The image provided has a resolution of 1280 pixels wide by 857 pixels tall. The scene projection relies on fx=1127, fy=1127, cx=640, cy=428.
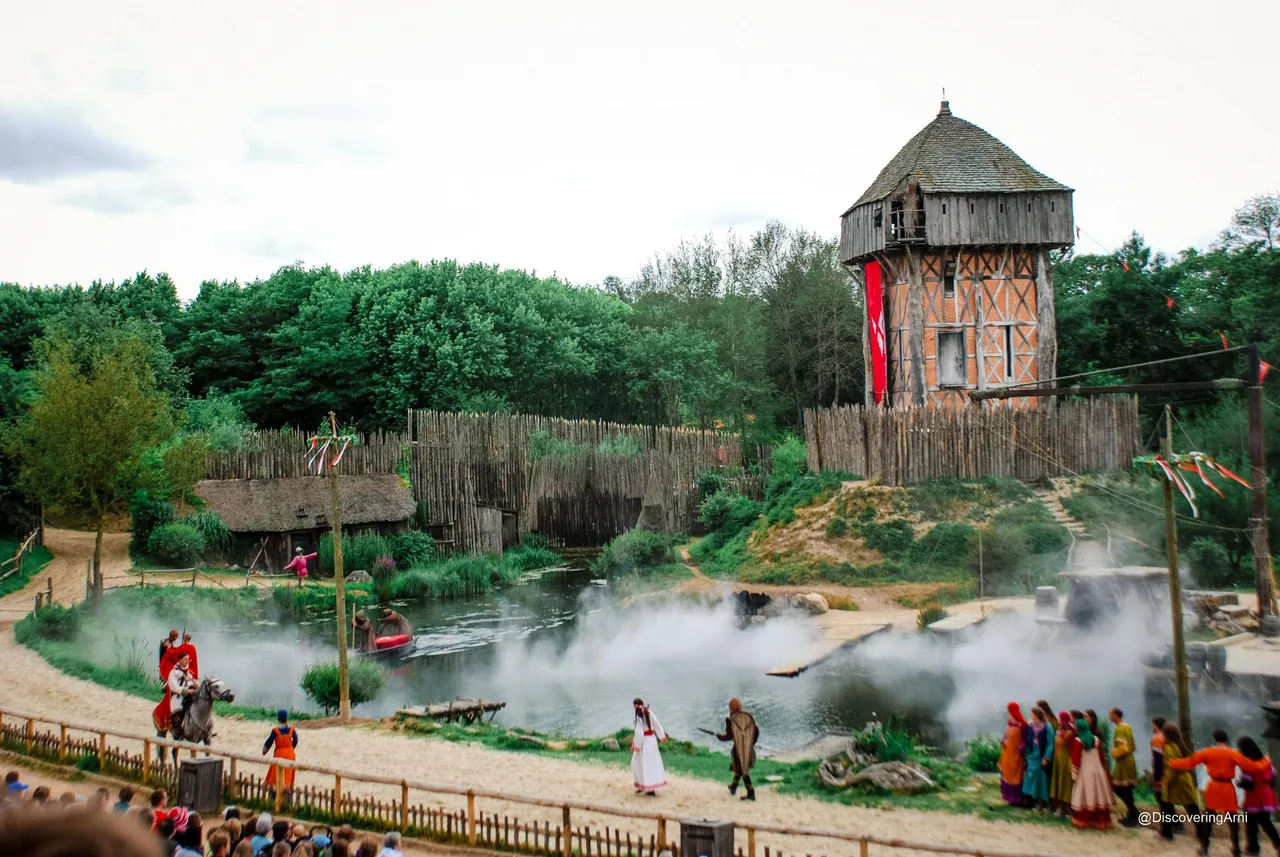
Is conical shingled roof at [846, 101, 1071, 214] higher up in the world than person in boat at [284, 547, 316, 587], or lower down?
higher up

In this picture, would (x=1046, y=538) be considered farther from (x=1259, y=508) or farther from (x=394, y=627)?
(x=394, y=627)

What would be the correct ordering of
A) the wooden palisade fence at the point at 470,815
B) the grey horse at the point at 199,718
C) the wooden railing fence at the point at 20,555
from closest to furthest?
1. the wooden palisade fence at the point at 470,815
2. the grey horse at the point at 199,718
3. the wooden railing fence at the point at 20,555

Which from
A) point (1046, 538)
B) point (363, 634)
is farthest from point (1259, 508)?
point (363, 634)

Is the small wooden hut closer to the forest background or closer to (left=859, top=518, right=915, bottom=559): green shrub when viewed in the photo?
the forest background

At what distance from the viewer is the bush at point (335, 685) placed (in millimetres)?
19375

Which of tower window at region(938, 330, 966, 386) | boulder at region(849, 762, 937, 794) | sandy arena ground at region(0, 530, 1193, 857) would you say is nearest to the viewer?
sandy arena ground at region(0, 530, 1193, 857)

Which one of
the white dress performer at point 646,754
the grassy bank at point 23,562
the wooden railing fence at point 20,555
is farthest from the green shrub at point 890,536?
the wooden railing fence at point 20,555

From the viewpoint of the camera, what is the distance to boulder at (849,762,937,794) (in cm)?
1318

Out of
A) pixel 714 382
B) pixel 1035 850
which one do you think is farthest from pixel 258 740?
pixel 714 382

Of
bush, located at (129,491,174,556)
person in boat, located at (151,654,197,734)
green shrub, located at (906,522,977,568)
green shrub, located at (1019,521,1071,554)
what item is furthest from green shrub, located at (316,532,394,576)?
green shrub, located at (1019,521,1071,554)

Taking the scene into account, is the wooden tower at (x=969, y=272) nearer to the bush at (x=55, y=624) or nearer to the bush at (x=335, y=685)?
the bush at (x=335, y=685)

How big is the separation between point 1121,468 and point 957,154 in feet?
38.7

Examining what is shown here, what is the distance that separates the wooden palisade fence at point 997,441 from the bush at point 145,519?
19480mm

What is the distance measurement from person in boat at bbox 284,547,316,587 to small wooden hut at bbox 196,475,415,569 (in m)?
0.51
